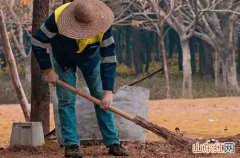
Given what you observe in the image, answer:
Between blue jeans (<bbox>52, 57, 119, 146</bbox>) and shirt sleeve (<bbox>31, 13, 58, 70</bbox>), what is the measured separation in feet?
0.65

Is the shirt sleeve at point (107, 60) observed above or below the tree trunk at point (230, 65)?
below

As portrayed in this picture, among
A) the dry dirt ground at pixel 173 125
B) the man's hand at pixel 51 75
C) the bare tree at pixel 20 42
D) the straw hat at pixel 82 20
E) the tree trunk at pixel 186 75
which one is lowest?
the dry dirt ground at pixel 173 125

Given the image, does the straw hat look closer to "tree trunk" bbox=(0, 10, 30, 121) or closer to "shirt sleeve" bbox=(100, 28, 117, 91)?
"shirt sleeve" bbox=(100, 28, 117, 91)

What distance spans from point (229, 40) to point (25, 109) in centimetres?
2076

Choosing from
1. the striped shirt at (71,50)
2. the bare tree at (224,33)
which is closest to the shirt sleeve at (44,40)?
the striped shirt at (71,50)

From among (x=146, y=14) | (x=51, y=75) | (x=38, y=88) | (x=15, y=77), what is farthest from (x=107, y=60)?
(x=146, y=14)

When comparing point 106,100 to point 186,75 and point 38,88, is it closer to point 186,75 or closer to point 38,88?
point 38,88

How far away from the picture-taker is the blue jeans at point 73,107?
6293 millimetres

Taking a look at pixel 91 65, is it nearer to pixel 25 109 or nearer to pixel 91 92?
pixel 91 92

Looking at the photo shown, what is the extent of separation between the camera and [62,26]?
6.00 m

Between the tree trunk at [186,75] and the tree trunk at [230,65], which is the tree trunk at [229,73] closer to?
the tree trunk at [230,65]

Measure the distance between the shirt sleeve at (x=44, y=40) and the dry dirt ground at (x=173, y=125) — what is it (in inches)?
44.3

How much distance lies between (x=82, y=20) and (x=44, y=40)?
42 centimetres

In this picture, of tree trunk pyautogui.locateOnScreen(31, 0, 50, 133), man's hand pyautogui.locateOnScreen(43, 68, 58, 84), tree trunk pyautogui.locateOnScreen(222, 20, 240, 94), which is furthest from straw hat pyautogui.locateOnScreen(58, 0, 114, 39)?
tree trunk pyautogui.locateOnScreen(222, 20, 240, 94)
